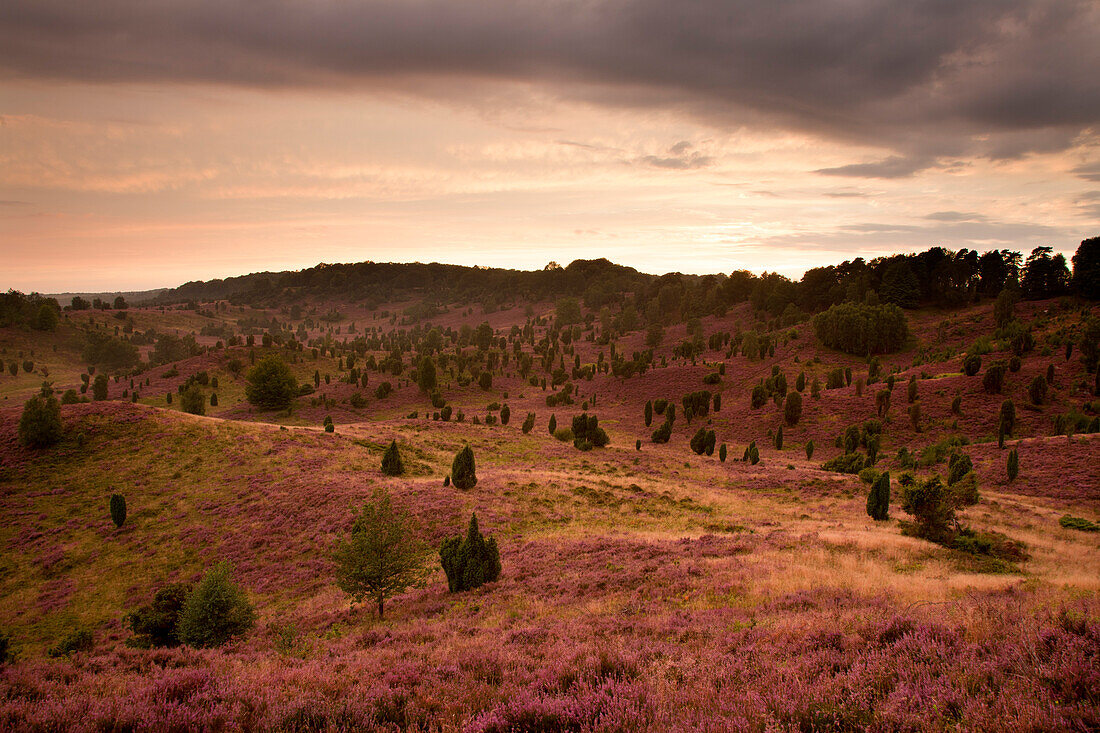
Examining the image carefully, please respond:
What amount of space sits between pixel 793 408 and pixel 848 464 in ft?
57.5

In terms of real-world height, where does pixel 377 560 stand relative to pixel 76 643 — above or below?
above

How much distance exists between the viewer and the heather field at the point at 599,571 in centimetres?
650

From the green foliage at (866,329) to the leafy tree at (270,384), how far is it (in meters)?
89.5

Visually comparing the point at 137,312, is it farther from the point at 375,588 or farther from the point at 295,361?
the point at 375,588

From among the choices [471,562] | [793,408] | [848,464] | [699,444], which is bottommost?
[699,444]

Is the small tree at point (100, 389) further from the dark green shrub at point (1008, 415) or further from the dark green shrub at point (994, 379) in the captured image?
the dark green shrub at point (994, 379)

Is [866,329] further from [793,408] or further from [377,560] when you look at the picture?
[377,560]

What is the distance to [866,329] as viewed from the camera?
79000 millimetres

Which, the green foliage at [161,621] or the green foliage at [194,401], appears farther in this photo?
Result: the green foliage at [194,401]

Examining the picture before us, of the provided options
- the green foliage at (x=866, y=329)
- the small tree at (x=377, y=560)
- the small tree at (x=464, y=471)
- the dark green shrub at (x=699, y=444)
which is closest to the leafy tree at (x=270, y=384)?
the small tree at (x=464, y=471)

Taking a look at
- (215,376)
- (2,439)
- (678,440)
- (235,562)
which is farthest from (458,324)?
(235,562)

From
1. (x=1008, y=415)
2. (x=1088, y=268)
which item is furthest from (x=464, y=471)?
(x=1088, y=268)

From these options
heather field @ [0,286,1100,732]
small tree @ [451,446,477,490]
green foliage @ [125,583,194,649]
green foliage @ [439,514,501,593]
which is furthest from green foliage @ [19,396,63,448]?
green foliage @ [439,514,501,593]

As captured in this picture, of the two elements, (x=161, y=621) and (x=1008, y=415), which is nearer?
(x=161, y=621)
